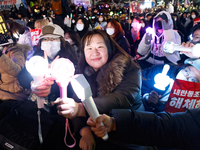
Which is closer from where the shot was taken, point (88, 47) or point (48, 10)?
point (88, 47)

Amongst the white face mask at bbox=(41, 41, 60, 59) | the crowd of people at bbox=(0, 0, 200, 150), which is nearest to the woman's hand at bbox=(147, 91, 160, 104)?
the crowd of people at bbox=(0, 0, 200, 150)

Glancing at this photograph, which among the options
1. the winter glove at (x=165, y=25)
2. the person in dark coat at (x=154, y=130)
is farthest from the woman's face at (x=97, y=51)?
the winter glove at (x=165, y=25)

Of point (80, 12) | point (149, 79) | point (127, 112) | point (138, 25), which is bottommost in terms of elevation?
point (149, 79)

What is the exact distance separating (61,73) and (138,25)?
525 cm

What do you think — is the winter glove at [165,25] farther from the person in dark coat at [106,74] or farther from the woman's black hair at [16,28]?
the woman's black hair at [16,28]

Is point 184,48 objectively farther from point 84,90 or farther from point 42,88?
point 42,88

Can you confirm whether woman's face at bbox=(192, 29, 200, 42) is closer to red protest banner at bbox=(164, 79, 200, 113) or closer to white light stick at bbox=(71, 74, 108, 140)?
red protest banner at bbox=(164, 79, 200, 113)

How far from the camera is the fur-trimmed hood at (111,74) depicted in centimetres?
150

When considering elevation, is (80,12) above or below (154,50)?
above

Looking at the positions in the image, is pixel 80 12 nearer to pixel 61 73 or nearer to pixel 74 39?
pixel 74 39

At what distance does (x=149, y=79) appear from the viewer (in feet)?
7.22

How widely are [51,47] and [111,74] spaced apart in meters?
1.42

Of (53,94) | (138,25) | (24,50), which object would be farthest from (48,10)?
(53,94)

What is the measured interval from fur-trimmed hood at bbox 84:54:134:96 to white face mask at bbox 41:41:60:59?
1240 mm
